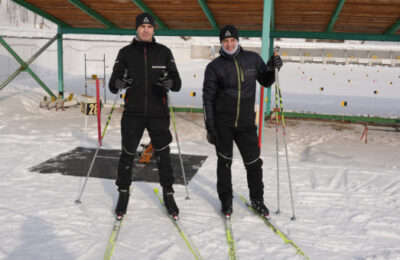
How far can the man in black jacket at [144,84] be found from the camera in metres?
3.38

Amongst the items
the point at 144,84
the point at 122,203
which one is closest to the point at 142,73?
the point at 144,84

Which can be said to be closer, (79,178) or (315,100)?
(79,178)

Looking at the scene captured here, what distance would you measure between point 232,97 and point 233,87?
0.10 metres

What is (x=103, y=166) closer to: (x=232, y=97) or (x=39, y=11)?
(x=232, y=97)

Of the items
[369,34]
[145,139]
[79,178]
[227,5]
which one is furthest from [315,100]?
[79,178]

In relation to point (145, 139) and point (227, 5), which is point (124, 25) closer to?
point (227, 5)

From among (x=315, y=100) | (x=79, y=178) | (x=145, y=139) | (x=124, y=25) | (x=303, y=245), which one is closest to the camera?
(x=303, y=245)

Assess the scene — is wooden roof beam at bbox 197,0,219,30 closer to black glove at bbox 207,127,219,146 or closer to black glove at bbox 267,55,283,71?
black glove at bbox 267,55,283,71

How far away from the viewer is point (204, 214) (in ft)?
12.8

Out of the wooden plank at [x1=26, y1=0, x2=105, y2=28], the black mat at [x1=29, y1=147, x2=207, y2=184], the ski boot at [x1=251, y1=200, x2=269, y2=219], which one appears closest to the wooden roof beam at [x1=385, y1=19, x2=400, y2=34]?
the black mat at [x1=29, y1=147, x2=207, y2=184]

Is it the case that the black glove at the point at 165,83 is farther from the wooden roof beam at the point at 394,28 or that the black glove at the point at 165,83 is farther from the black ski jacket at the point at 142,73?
the wooden roof beam at the point at 394,28

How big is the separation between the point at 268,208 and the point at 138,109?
1943 millimetres

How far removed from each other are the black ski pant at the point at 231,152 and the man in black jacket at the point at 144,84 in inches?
22.8

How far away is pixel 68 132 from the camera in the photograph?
27.0ft
